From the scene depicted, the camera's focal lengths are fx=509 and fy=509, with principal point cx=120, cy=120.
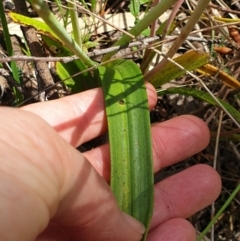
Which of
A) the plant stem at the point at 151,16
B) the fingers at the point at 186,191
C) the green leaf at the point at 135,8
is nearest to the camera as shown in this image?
the plant stem at the point at 151,16

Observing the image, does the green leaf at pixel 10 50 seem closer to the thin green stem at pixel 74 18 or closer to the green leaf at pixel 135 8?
the thin green stem at pixel 74 18

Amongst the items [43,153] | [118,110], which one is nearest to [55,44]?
[118,110]

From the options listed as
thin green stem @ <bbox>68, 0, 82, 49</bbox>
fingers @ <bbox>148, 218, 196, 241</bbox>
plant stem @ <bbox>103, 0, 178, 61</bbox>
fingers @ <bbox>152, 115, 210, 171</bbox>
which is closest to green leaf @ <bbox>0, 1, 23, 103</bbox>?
thin green stem @ <bbox>68, 0, 82, 49</bbox>

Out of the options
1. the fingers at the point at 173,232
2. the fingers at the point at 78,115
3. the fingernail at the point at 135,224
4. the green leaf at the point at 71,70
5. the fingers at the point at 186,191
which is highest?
the green leaf at the point at 71,70

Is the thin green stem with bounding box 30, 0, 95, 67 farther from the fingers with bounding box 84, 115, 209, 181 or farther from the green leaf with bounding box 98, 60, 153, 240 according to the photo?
the fingers with bounding box 84, 115, 209, 181

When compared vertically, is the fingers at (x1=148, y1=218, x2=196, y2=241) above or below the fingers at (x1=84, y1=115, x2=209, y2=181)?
below

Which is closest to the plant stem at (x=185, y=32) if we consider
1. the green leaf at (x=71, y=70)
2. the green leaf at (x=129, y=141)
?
the green leaf at (x=129, y=141)
